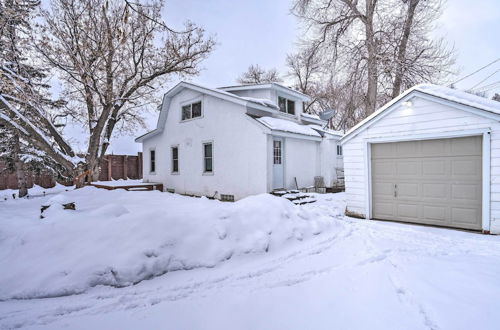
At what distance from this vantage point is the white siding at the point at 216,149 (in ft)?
33.3

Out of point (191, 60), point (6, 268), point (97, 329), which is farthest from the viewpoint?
point (191, 60)

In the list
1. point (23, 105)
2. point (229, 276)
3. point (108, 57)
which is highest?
point (108, 57)

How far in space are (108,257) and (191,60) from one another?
44.7 ft

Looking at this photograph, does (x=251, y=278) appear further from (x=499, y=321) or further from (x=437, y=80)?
(x=437, y=80)

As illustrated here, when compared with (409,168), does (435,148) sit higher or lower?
higher

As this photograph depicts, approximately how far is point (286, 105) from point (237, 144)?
4.45 meters

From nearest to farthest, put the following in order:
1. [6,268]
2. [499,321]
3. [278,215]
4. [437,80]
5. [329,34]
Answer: [499,321], [6,268], [278,215], [437,80], [329,34]

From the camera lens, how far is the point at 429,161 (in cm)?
630

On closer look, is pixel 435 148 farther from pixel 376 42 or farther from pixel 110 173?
pixel 110 173

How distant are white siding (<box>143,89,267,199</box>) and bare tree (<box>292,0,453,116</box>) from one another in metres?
6.33

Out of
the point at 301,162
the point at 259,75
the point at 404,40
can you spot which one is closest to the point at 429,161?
the point at 301,162

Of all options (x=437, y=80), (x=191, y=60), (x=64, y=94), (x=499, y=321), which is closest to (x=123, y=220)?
(x=499, y=321)

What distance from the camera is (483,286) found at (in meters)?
3.14

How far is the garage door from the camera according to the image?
5.75 m
